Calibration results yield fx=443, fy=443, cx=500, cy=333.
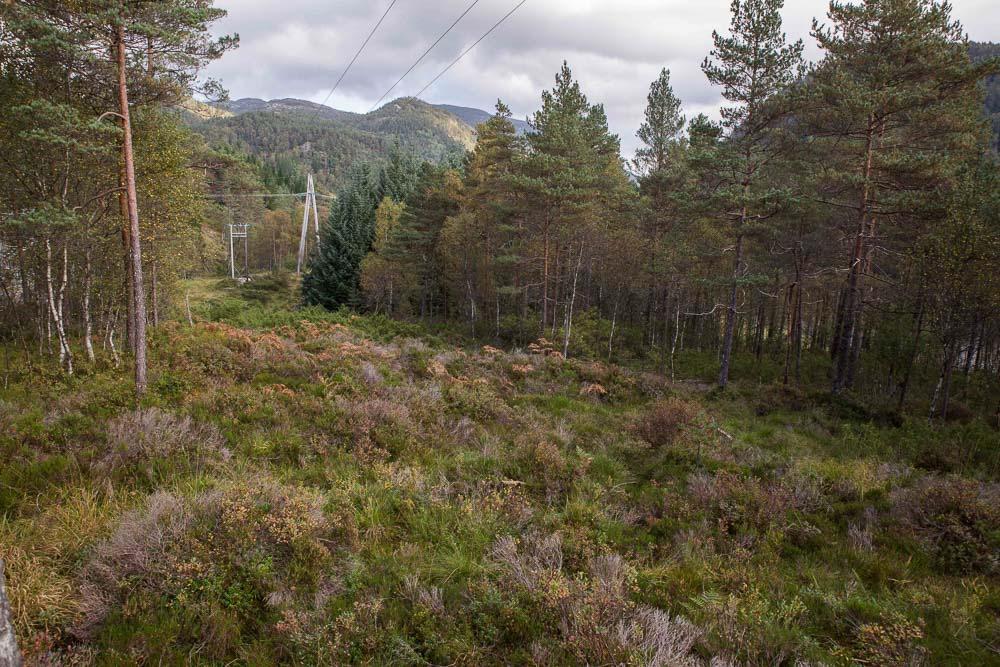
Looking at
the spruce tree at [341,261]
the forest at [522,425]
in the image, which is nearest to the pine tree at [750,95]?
the forest at [522,425]

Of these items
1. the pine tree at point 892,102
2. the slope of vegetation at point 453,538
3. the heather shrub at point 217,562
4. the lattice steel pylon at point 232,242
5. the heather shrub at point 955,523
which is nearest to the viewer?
the slope of vegetation at point 453,538

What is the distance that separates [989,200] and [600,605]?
631 inches

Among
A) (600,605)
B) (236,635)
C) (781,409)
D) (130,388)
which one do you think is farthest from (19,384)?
(781,409)

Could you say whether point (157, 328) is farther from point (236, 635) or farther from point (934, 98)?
point (934, 98)

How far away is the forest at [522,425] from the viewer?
3545mm

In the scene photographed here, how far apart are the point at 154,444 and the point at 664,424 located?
27.8 ft

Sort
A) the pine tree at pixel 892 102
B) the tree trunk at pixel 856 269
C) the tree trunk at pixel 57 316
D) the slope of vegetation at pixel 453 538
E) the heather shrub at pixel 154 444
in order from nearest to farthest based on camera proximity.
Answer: the slope of vegetation at pixel 453 538
the heather shrub at pixel 154 444
the tree trunk at pixel 57 316
the pine tree at pixel 892 102
the tree trunk at pixel 856 269

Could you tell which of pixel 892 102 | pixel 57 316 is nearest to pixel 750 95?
pixel 892 102

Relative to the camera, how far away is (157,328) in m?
16.3

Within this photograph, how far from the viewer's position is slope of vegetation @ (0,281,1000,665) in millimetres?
3361

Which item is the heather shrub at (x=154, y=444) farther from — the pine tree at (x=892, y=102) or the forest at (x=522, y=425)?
the pine tree at (x=892, y=102)

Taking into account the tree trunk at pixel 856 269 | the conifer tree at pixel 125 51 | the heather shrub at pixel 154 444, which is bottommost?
the heather shrub at pixel 154 444

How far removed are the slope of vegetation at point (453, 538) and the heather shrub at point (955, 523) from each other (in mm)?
27

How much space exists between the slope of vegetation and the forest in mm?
36
